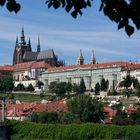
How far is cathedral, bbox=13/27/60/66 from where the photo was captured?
160875 millimetres

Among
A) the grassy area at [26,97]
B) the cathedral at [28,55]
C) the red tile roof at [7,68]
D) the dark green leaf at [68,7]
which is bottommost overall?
the dark green leaf at [68,7]

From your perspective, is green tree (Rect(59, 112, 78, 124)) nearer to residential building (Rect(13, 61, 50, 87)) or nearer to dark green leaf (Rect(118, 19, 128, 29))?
dark green leaf (Rect(118, 19, 128, 29))

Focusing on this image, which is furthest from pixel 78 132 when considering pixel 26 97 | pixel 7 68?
pixel 7 68

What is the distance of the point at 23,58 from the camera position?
16462 cm

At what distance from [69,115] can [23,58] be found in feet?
377

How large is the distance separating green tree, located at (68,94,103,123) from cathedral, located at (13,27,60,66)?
106 m

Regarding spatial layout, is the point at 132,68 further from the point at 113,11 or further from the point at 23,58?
the point at 113,11

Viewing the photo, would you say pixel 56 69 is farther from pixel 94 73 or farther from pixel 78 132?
pixel 78 132

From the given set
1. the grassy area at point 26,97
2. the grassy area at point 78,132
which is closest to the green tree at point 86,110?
the grassy area at point 78,132

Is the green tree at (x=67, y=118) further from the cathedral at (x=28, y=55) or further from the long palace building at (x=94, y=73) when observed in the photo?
the cathedral at (x=28, y=55)

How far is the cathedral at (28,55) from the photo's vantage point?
16088 cm

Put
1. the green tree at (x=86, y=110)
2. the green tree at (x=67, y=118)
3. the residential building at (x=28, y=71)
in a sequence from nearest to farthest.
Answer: the green tree at (x=67, y=118) → the green tree at (x=86, y=110) → the residential building at (x=28, y=71)

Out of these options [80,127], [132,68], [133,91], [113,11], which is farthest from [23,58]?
[113,11]

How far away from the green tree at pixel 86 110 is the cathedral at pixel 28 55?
346ft
